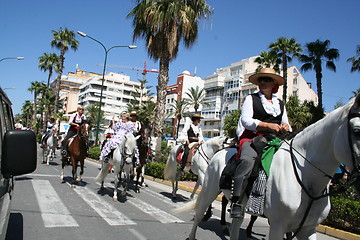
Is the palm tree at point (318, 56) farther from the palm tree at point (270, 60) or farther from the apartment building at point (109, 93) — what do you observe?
the apartment building at point (109, 93)

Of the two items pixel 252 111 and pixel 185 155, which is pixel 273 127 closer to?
pixel 252 111

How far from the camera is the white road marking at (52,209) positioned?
6055 mm

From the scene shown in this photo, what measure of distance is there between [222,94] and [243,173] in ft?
221

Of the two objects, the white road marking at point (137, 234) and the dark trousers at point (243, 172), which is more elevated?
the dark trousers at point (243, 172)

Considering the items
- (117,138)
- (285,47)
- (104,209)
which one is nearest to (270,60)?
(285,47)

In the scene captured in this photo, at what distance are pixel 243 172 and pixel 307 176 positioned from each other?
2.51ft

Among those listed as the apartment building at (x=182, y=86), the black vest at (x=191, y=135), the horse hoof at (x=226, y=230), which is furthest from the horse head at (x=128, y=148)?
the apartment building at (x=182, y=86)

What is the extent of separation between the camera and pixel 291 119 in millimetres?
31438

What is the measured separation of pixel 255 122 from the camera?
4.02 metres

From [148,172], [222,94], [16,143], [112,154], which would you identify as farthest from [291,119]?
[222,94]

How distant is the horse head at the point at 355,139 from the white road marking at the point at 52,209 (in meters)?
5.11

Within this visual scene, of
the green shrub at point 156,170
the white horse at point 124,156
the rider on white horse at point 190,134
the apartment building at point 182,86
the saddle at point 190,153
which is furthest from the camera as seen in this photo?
the apartment building at point 182,86

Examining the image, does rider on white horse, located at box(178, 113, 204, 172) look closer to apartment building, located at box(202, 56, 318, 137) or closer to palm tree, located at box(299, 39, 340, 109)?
palm tree, located at box(299, 39, 340, 109)

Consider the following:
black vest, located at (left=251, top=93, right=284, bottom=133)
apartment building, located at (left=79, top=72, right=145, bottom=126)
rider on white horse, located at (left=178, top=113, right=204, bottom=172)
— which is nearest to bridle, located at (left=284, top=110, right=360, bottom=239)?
black vest, located at (left=251, top=93, right=284, bottom=133)
